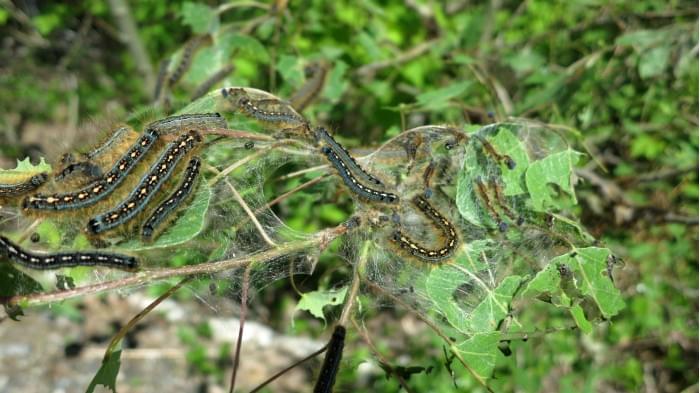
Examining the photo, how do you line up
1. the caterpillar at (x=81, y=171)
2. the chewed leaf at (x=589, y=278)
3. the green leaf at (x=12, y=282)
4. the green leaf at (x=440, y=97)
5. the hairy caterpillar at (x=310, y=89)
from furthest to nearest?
the hairy caterpillar at (x=310, y=89), the green leaf at (x=440, y=97), the caterpillar at (x=81, y=171), the chewed leaf at (x=589, y=278), the green leaf at (x=12, y=282)

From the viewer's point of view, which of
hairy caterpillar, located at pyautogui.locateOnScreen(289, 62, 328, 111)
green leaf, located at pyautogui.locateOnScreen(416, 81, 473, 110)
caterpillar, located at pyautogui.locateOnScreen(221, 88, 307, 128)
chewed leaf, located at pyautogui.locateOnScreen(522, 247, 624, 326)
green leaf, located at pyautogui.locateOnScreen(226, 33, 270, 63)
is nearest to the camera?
chewed leaf, located at pyautogui.locateOnScreen(522, 247, 624, 326)

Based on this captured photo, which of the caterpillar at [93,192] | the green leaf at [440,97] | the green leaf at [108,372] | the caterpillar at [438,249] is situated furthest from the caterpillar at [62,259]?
the green leaf at [440,97]

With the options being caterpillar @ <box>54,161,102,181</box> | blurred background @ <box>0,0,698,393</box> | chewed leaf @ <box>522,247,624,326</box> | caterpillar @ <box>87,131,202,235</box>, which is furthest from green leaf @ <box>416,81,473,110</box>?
caterpillar @ <box>54,161,102,181</box>

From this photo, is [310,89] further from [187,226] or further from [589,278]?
[589,278]

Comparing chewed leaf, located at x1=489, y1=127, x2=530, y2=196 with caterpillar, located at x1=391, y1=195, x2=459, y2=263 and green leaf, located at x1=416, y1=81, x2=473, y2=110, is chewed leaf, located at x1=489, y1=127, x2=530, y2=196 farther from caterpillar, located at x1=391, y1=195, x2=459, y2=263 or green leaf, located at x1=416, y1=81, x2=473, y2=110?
green leaf, located at x1=416, y1=81, x2=473, y2=110

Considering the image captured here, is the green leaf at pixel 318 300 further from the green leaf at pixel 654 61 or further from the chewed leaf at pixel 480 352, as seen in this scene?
the green leaf at pixel 654 61

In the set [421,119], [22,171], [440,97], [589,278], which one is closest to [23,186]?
[22,171]
